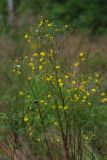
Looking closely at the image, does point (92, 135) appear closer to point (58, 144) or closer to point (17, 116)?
point (58, 144)

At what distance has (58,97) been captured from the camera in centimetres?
449

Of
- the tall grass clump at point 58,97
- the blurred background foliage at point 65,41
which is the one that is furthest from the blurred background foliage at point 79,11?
the tall grass clump at point 58,97

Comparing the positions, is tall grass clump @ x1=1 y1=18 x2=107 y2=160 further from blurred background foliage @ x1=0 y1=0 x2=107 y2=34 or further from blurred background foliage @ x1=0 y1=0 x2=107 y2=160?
blurred background foliage @ x1=0 y1=0 x2=107 y2=34

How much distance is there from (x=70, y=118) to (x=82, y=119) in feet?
0.30

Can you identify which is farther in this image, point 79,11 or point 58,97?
point 79,11

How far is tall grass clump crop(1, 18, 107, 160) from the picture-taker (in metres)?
4.33

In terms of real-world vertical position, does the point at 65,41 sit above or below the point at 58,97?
above

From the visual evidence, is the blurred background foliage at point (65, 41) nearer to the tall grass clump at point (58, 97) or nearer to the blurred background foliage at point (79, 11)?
the blurred background foliage at point (79, 11)

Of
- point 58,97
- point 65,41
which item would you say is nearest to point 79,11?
point 65,41

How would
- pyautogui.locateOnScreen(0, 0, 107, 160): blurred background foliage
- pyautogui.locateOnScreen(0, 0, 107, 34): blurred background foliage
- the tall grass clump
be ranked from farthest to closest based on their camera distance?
pyautogui.locateOnScreen(0, 0, 107, 34): blurred background foliage < pyautogui.locateOnScreen(0, 0, 107, 160): blurred background foliage < the tall grass clump

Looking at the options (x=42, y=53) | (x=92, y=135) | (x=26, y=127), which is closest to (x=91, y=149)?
(x=92, y=135)

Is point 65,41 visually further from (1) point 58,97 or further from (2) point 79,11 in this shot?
Answer: (2) point 79,11

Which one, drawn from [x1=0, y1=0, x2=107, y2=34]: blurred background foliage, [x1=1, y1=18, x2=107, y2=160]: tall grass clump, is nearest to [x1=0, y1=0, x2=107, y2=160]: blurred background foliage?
[x1=0, y1=0, x2=107, y2=34]: blurred background foliage

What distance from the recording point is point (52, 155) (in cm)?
468
